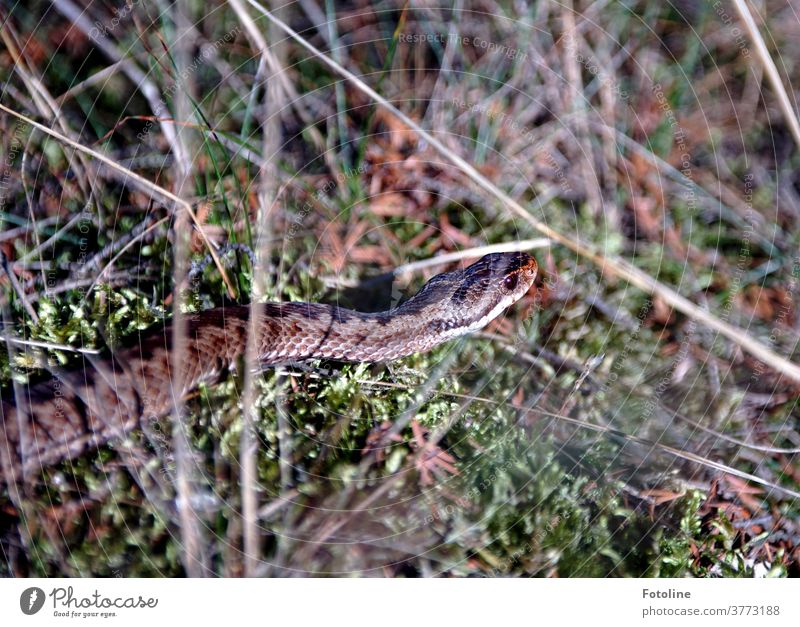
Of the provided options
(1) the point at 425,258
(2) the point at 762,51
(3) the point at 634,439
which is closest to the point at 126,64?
(1) the point at 425,258

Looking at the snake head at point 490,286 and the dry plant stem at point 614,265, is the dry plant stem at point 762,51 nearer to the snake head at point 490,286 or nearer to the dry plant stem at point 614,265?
the dry plant stem at point 614,265

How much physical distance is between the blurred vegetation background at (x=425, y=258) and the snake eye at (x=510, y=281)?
0.21 metres

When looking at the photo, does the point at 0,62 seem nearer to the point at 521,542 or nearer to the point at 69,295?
the point at 69,295

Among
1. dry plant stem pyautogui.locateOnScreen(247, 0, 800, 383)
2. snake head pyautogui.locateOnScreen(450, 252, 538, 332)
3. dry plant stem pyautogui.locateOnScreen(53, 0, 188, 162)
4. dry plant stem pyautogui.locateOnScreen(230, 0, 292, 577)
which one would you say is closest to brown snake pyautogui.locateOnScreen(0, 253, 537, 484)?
snake head pyautogui.locateOnScreen(450, 252, 538, 332)

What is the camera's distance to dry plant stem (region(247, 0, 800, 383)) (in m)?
3.92

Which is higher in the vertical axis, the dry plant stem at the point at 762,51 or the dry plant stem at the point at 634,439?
the dry plant stem at the point at 762,51

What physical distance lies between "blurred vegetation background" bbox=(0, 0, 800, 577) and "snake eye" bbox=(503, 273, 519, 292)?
21 centimetres

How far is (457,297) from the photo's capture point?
14.3 feet

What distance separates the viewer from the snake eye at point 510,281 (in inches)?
174

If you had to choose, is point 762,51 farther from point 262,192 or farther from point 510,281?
point 262,192

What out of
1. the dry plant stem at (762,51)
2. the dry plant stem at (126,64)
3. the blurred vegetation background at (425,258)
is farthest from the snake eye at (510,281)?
the dry plant stem at (126,64)

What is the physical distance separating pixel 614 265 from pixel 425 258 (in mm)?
1106

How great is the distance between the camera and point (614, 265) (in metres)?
4.52
